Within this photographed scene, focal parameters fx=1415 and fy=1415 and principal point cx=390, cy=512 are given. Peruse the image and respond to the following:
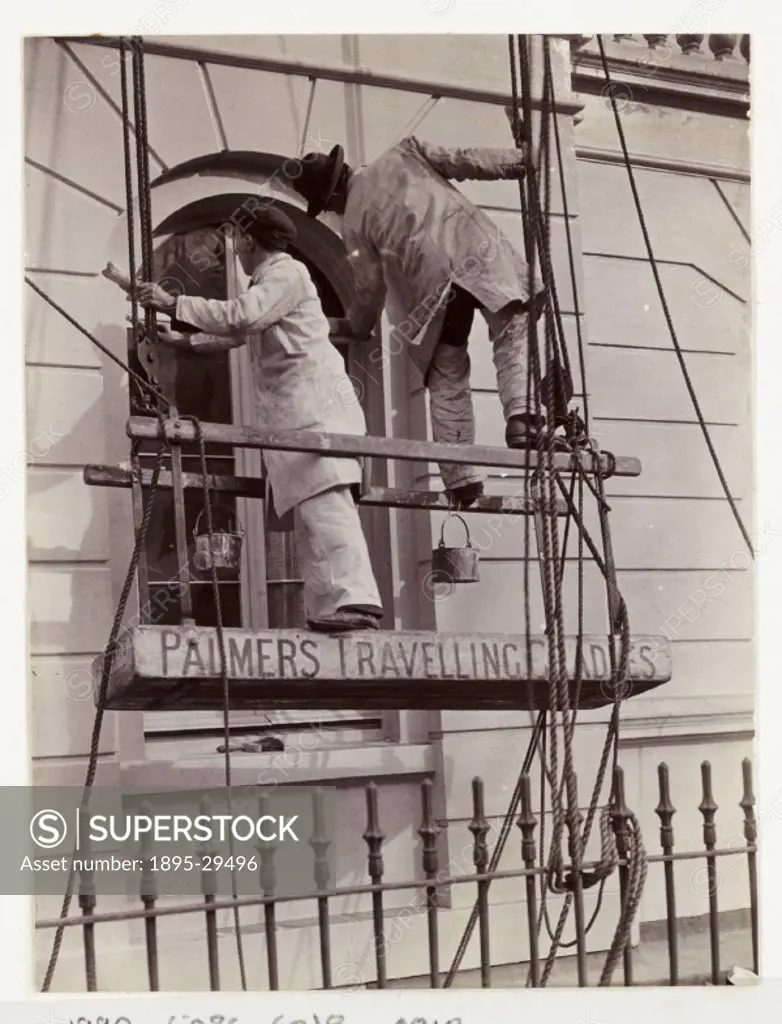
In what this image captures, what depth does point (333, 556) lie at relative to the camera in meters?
3.61

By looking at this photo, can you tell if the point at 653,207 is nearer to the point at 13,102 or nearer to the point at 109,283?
the point at 109,283

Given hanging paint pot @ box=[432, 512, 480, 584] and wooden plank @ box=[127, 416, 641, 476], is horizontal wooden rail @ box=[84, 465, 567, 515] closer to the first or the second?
wooden plank @ box=[127, 416, 641, 476]

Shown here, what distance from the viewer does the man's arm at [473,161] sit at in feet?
13.0

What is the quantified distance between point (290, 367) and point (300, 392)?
2.9 inches

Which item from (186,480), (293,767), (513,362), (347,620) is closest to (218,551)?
(186,480)

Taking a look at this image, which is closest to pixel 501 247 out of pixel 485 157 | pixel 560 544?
pixel 485 157

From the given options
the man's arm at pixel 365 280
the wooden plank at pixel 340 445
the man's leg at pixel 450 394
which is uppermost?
the man's arm at pixel 365 280

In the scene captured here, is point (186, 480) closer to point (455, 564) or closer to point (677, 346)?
point (455, 564)

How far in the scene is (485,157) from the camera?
397 cm

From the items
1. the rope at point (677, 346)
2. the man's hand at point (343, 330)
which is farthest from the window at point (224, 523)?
the rope at point (677, 346)

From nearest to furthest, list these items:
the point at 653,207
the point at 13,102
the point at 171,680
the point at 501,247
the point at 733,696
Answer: the point at 171,680, the point at 13,102, the point at 501,247, the point at 733,696, the point at 653,207

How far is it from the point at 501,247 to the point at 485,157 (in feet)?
0.86

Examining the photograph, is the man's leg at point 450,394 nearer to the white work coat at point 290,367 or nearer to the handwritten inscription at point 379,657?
the white work coat at point 290,367

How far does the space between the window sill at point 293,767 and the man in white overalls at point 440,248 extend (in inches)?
35.4
